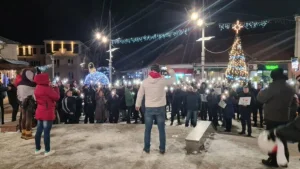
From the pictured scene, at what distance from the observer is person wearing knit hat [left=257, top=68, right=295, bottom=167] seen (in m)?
5.02

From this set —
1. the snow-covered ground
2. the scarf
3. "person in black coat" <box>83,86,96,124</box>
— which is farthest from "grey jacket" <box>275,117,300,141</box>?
"person in black coat" <box>83,86,96,124</box>

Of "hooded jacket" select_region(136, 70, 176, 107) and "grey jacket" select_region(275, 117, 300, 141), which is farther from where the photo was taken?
"hooded jacket" select_region(136, 70, 176, 107)

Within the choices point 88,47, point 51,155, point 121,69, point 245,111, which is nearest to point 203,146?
point 51,155

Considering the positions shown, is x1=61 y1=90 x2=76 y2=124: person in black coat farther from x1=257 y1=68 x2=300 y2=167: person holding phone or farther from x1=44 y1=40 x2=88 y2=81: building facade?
x1=44 y1=40 x2=88 y2=81: building facade

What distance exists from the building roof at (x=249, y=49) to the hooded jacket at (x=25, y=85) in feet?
83.9

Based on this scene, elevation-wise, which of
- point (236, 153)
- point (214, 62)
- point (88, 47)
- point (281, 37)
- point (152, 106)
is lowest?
point (236, 153)

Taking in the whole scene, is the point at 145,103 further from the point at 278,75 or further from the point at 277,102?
the point at 278,75

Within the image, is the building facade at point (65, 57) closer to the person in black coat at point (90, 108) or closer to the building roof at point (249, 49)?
the building roof at point (249, 49)

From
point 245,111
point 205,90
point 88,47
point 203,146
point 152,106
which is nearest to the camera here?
point 152,106

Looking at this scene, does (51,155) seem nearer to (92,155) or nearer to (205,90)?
(92,155)

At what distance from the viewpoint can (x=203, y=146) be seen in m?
6.27

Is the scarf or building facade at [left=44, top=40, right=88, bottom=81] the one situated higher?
building facade at [left=44, top=40, right=88, bottom=81]

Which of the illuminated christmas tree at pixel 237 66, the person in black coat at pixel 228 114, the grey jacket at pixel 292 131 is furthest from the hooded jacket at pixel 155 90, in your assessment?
the illuminated christmas tree at pixel 237 66

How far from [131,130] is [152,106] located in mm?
2993
